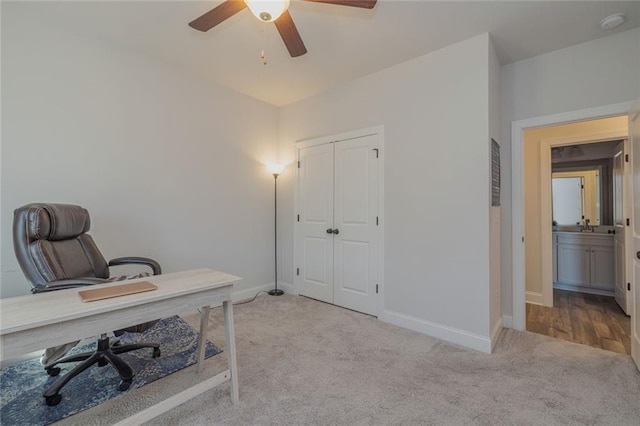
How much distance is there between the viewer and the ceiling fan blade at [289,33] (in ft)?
5.70

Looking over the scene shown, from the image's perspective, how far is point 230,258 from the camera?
11.7ft

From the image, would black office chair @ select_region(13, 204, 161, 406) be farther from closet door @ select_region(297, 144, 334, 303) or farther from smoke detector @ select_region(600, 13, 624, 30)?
smoke detector @ select_region(600, 13, 624, 30)

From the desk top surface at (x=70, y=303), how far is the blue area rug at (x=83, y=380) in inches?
30.3

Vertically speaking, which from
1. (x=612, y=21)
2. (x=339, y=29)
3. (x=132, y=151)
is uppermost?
(x=339, y=29)

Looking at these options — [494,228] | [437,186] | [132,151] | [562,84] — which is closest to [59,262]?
[132,151]

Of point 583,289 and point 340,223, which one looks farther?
point 583,289

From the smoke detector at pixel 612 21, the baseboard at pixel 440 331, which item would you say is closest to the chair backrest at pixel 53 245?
the baseboard at pixel 440 331

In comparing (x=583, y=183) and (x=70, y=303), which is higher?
(x=583, y=183)

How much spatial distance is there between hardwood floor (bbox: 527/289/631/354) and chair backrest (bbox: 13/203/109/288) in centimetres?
397

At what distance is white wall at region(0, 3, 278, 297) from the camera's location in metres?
2.20

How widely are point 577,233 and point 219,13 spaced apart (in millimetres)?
5287

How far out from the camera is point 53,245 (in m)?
1.94

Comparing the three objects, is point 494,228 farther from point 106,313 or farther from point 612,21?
point 106,313

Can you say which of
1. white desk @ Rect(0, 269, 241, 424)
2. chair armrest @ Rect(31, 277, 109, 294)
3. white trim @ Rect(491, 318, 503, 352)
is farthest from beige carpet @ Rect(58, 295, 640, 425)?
chair armrest @ Rect(31, 277, 109, 294)
